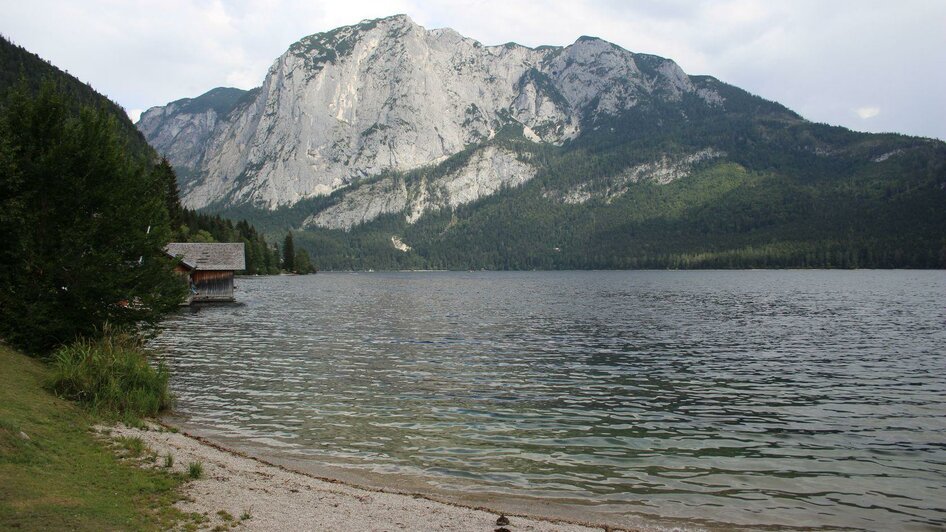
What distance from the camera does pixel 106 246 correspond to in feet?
77.7


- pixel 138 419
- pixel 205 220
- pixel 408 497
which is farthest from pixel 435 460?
pixel 205 220

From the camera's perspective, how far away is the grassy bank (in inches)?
345

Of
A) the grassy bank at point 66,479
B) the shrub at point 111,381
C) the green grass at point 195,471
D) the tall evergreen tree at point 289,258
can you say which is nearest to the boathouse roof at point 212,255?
the shrub at point 111,381

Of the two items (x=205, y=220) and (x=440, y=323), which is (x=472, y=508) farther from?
(x=205, y=220)

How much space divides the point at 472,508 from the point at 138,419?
10699 mm

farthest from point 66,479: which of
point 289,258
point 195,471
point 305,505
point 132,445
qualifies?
point 289,258

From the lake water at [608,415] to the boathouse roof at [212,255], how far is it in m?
25.1

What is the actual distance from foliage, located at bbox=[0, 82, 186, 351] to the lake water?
4.82 meters

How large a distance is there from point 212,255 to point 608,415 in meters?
61.2

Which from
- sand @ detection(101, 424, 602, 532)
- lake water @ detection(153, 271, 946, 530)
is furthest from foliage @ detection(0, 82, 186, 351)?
sand @ detection(101, 424, 602, 532)

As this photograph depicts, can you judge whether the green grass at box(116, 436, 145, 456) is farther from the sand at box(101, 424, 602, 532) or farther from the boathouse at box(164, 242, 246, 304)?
the boathouse at box(164, 242, 246, 304)

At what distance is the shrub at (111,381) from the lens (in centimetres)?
1750

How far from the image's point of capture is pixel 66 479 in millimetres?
10430

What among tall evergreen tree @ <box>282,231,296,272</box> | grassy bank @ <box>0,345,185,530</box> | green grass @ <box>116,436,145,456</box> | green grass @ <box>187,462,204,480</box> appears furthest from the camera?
tall evergreen tree @ <box>282,231,296,272</box>
